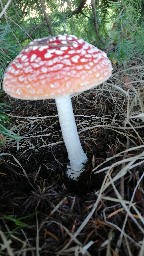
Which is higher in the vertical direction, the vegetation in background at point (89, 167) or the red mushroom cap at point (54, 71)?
the red mushroom cap at point (54, 71)

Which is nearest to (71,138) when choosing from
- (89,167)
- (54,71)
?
(89,167)

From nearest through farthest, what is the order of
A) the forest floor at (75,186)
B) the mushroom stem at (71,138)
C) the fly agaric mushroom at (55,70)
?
the forest floor at (75,186), the fly agaric mushroom at (55,70), the mushroom stem at (71,138)

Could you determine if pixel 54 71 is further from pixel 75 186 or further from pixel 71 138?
pixel 75 186

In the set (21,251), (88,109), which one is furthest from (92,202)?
(88,109)

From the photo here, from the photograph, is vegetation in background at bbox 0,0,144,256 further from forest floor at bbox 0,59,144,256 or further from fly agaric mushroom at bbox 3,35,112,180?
fly agaric mushroom at bbox 3,35,112,180

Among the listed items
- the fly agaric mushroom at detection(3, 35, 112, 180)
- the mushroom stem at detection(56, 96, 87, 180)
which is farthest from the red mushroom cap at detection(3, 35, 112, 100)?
the mushroom stem at detection(56, 96, 87, 180)

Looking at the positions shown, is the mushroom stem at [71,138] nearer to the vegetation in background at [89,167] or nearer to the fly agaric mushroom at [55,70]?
the vegetation in background at [89,167]

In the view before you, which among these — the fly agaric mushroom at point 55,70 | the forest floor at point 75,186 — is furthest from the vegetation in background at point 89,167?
the fly agaric mushroom at point 55,70
